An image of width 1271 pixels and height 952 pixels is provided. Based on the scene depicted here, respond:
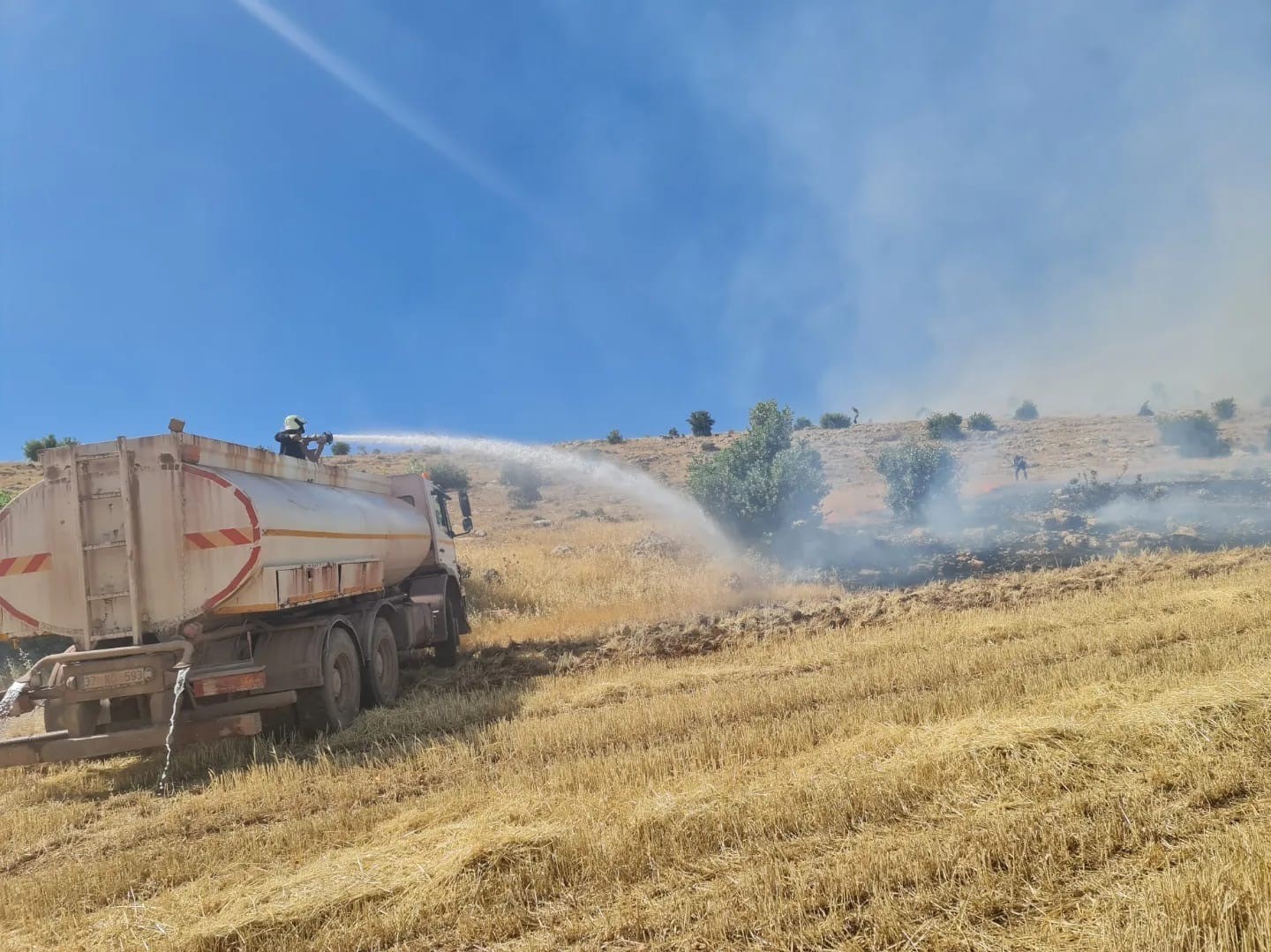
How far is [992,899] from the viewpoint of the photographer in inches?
149

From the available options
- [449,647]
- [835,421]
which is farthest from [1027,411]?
[449,647]

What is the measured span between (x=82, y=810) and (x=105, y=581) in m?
2.01

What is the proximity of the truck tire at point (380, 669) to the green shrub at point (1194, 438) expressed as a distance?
49.5 metres

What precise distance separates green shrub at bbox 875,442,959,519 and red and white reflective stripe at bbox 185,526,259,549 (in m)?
25.8

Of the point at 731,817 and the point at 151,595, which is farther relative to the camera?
the point at 151,595

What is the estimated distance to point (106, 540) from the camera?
7641mm

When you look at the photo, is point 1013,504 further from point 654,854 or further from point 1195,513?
point 654,854

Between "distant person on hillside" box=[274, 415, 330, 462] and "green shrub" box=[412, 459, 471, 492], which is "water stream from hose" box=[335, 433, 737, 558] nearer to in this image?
"distant person on hillside" box=[274, 415, 330, 462]

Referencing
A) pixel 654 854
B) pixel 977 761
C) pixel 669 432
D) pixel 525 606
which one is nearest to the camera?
pixel 654 854

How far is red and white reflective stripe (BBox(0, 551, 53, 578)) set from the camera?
766cm

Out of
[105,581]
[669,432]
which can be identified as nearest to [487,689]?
[105,581]

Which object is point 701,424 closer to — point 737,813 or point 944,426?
point 944,426

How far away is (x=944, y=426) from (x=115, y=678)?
61900 millimetres

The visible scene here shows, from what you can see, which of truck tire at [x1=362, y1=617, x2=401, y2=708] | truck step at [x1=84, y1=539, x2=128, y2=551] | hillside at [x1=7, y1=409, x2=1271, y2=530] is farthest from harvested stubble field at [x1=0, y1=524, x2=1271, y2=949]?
hillside at [x1=7, y1=409, x2=1271, y2=530]
